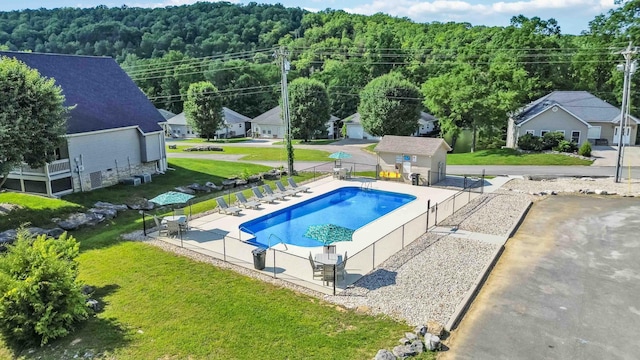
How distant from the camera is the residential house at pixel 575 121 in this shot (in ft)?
152

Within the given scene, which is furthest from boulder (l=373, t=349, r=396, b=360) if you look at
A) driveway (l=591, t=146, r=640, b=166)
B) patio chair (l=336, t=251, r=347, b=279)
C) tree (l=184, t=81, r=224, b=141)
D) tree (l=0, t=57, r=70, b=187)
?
tree (l=184, t=81, r=224, b=141)

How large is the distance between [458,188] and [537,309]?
17617mm

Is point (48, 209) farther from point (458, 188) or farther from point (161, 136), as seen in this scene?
point (458, 188)

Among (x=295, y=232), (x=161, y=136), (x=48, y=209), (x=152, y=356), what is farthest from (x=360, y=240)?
(x=161, y=136)

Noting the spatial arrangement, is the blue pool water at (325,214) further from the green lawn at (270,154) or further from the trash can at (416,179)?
the green lawn at (270,154)

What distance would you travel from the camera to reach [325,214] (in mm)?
26172

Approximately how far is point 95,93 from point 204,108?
35.1m

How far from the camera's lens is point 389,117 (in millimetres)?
53719

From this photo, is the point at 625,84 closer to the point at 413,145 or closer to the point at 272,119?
the point at 413,145

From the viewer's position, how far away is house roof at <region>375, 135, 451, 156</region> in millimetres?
31469

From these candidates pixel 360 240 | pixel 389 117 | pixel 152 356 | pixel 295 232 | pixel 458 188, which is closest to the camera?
pixel 152 356

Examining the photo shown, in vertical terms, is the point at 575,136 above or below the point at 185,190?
above

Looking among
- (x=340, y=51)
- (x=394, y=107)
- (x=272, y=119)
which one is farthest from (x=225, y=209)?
(x=340, y=51)

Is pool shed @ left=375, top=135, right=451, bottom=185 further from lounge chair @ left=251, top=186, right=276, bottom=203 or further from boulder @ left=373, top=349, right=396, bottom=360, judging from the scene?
boulder @ left=373, top=349, right=396, bottom=360
